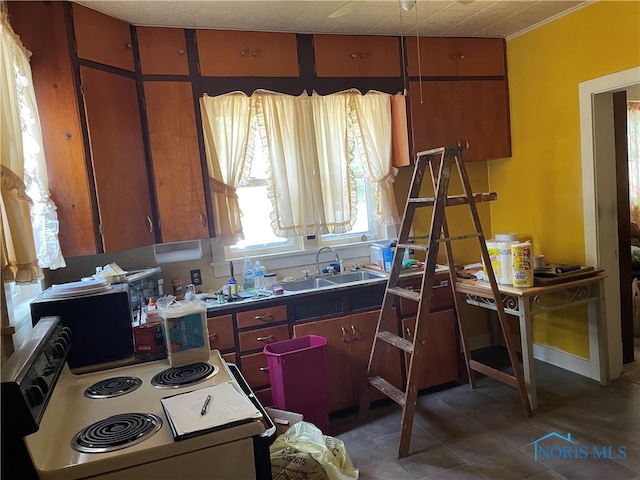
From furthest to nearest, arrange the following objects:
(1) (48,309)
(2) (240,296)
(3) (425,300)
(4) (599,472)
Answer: (2) (240,296)
(3) (425,300)
(4) (599,472)
(1) (48,309)

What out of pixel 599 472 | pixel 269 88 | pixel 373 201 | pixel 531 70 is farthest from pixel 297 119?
pixel 599 472

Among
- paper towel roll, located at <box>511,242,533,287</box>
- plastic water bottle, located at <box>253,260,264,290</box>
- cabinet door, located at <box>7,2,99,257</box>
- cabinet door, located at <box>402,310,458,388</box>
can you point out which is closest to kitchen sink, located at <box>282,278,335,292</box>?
plastic water bottle, located at <box>253,260,264,290</box>

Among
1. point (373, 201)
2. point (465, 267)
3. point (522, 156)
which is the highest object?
point (522, 156)

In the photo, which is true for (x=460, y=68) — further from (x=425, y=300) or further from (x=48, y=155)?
(x=48, y=155)

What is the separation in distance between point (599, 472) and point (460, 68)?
2.72 m

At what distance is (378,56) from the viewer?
3408mm

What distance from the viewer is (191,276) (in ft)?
10.9

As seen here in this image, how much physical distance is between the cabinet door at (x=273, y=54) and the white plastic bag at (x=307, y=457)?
7.05 ft

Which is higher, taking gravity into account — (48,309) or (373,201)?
(373,201)

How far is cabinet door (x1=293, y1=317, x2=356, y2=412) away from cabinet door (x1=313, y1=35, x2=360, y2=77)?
1.65 meters

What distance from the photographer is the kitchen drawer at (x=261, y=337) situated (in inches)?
115

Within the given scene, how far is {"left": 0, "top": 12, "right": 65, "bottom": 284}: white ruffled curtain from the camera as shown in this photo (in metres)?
1.78

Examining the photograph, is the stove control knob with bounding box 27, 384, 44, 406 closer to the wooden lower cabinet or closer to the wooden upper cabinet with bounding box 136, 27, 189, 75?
the wooden lower cabinet

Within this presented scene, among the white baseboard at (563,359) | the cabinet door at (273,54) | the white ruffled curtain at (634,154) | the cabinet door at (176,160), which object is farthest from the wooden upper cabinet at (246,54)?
the white ruffled curtain at (634,154)
